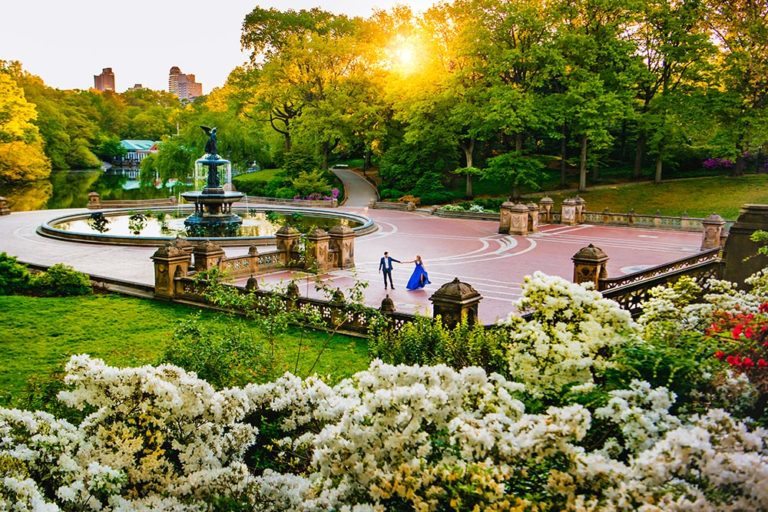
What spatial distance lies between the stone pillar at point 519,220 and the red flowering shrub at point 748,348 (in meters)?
26.2

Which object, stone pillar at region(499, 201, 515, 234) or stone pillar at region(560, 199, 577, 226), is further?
stone pillar at region(560, 199, 577, 226)

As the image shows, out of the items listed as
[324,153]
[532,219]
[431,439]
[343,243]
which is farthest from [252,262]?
[324,153]

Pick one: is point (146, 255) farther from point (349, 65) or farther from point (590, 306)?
point (349, 65)

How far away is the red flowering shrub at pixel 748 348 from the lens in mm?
4426

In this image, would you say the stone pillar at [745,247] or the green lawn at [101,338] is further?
the stone pillar at [745,247]

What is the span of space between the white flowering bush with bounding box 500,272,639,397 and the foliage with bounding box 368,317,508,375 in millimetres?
2298

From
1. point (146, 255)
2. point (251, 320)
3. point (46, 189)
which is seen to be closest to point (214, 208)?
point (146, 255)

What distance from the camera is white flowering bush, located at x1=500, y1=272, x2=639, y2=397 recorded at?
208 inches

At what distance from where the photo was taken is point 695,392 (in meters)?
4.43

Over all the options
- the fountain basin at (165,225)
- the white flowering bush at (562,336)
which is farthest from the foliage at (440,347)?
the fountain basin at (165,225)

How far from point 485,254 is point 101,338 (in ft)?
53.9

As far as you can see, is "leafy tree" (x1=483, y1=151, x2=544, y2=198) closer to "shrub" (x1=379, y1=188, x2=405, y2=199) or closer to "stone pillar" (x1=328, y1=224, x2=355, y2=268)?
"shrub" (x1=379, y1=188, x2=405, y2=199)

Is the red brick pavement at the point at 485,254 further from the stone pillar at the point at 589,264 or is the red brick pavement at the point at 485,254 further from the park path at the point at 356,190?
the park path at the point at 356,190

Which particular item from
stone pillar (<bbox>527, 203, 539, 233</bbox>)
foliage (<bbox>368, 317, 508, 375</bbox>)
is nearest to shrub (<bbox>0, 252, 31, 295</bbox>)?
foliage (<bbox>368, 317, 508, 375</bbox>)
